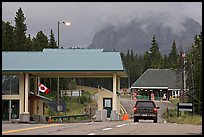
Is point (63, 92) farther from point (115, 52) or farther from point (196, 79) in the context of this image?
point (115, 52)

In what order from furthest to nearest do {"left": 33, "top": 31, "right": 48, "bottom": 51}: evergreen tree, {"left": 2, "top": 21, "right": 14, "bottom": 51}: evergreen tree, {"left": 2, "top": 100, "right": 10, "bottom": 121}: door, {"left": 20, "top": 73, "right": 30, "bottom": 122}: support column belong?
1. {"left": 33, "top": 31, "right": 48, "bottom": 51}: evergreen tree
2. {"left": 2, "top": 21, "right": 14, "bottom": 51}: evergreen tree
3. {"left": 2, "top": 100, "right": 10, "bottom": 121}: door
4. {"left": 20, "top": 73, "right": 30, "bottom": 122}: support column

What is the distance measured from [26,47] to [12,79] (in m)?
44.6

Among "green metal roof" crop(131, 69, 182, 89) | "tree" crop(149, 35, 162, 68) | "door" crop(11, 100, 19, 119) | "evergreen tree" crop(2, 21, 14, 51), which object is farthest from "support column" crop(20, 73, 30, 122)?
"tree" crop(149, 35, 162, 68)

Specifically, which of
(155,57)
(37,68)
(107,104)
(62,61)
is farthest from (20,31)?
(155,57)

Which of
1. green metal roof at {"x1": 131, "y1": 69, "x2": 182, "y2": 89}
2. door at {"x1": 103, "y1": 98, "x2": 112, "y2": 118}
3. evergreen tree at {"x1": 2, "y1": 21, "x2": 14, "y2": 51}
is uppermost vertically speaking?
evergreen tree at {"x1": 2, "y1": 21, "x2": 14, "y2": 51}

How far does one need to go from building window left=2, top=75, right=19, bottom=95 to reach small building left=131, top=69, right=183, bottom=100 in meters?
68.2

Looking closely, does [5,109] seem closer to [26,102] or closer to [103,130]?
[26,102]

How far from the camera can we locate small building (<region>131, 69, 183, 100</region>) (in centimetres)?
11369

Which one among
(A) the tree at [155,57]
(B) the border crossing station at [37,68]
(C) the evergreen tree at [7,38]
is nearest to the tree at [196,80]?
(B) the border crossing station at [37,68]

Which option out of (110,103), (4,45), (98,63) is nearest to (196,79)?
(110,103)

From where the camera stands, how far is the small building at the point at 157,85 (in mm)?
113688

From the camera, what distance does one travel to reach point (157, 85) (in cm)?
11444

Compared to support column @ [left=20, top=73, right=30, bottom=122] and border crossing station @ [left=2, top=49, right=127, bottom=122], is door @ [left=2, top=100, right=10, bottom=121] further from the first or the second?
support column @ [left=20, top=73, right=30, bottom=122]

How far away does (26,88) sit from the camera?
1761 inches
